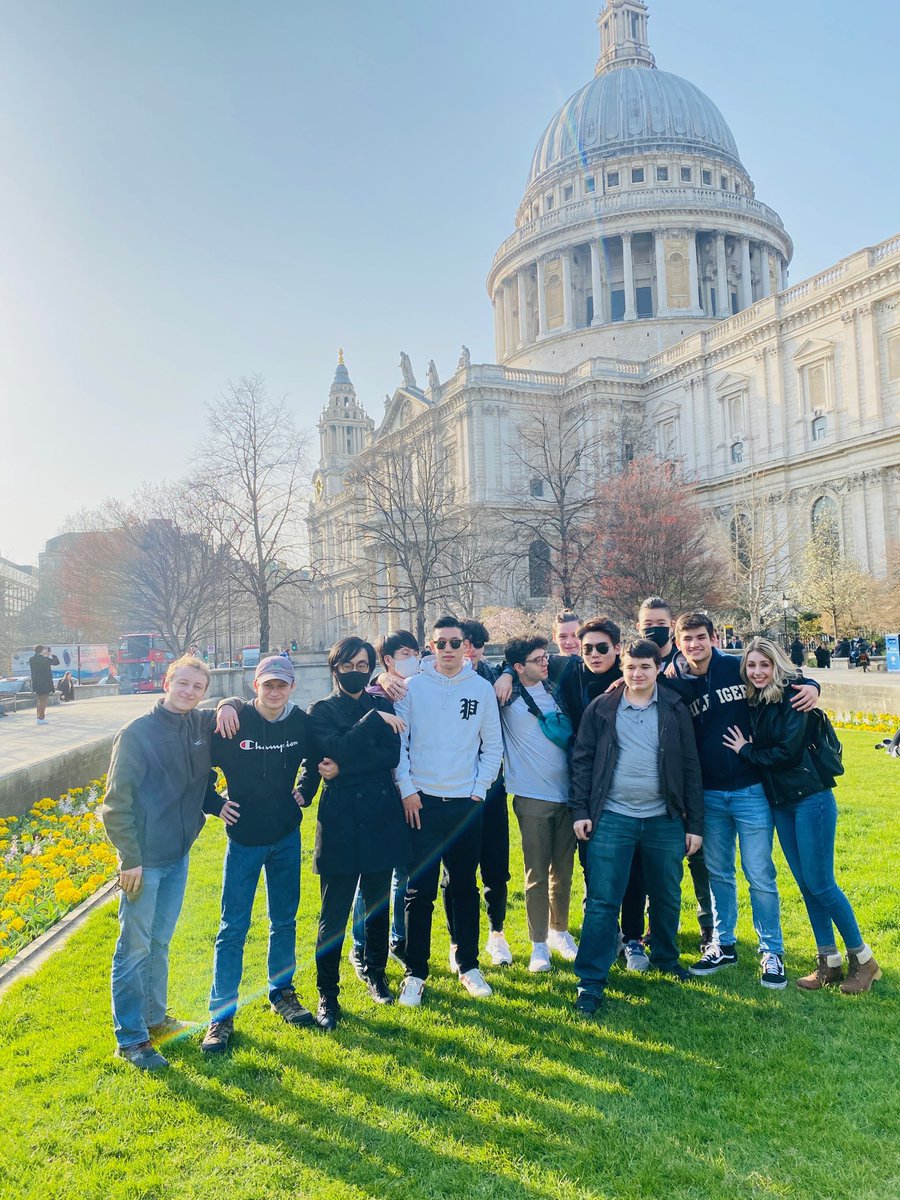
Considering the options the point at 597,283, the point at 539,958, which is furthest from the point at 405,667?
the point at 597,283

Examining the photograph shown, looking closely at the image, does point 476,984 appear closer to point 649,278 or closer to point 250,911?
point 250,911

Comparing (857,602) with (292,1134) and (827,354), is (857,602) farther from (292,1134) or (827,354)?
(292,1134)

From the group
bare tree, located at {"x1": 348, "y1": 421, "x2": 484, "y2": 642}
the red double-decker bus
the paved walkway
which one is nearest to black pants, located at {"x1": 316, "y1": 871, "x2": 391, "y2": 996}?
the paved walkway

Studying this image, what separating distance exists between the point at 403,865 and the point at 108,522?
59.8 meters

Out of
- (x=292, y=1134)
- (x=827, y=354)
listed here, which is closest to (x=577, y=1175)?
(x=292, y=1134)

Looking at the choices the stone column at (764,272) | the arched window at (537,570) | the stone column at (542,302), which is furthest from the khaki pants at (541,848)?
the stone column at (764,272)

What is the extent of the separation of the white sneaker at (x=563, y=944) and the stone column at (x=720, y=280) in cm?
6416

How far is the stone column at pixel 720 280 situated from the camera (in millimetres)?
62000

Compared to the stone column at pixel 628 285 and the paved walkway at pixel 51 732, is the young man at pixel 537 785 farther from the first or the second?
the stone column at pixel 628 285

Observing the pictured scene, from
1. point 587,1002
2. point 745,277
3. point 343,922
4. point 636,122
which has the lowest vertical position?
point 587,1002

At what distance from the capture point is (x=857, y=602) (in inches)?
1396

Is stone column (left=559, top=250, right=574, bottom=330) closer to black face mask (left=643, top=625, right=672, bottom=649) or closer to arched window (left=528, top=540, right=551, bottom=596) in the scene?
arched window (left=528, top=540, right=551, bottom=596)

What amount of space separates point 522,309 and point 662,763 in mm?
68274

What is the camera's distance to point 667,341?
60.3m
